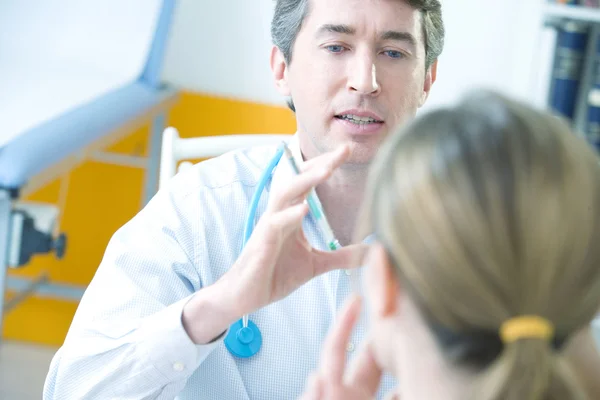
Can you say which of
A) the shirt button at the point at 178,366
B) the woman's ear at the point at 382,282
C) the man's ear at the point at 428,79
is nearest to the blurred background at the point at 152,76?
the man's ear at the point at 428,79

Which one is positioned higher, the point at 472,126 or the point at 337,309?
the point at 472,126

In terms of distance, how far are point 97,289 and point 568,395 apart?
31.3 inches

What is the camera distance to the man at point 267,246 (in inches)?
41.5

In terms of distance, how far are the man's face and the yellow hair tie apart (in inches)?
29.8

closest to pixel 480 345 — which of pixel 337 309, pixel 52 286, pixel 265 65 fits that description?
pixel 337 309

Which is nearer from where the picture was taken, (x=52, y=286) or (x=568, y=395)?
(x=568, y=395)

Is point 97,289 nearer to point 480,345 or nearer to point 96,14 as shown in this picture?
point 480,345

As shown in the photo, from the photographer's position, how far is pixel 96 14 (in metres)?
2.77

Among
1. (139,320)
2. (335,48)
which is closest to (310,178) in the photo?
(139,320)

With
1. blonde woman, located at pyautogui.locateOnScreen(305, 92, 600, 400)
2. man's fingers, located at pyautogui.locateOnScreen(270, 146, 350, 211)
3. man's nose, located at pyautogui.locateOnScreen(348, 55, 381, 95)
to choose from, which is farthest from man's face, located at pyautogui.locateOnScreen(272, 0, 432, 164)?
blonde woman, located at pyautogui.locateOnScreen(305, 92, 600, 400)

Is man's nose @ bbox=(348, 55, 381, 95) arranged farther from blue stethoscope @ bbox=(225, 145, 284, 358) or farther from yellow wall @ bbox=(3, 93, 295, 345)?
yellow wall @ bbox=(3, 93, 295, 345)

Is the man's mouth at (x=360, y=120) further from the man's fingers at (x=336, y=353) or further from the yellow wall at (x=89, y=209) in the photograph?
the yellow wall at (x=89, y=209)

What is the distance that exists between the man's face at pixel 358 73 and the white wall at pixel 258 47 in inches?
50.5

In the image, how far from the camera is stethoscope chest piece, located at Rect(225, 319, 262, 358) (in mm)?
1238
